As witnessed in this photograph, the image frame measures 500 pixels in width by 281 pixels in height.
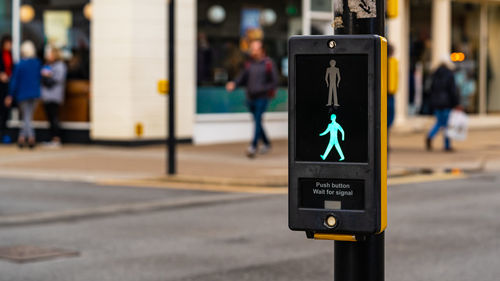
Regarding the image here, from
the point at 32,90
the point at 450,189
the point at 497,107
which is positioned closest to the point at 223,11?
the point at 32,90

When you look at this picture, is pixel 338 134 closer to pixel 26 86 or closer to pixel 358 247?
pixel 358 247

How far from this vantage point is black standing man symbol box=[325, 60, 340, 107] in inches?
142

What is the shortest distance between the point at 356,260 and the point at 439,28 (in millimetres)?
23404

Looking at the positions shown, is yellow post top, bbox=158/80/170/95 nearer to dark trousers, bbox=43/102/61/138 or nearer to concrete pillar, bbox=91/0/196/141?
concrete pillar, bbox=91/0/196/141

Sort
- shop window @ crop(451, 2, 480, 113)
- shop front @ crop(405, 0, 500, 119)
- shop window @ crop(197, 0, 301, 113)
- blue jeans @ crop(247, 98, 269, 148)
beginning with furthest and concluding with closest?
shop window @ crop(451, 2, 480, 113)
shop front @ crop(405, 0, 500, 119)
shop window @ crop(197, 0, 301, 113)
blue jeans @ crop(247, 98, 269, 148)

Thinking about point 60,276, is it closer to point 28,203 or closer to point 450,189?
point 28,203

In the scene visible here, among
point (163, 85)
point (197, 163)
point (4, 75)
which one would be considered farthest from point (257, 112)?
point (4, 75)

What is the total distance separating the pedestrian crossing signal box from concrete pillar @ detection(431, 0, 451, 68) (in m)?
23.4

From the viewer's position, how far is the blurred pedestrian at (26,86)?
61.8 ft

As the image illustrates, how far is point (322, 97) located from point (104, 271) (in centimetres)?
420

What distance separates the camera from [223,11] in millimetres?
21156

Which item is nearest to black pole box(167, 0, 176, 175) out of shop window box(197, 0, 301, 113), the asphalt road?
the asphalt road

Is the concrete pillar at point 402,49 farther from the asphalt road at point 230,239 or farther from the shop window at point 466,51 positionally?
the asphalt road at point 230,239

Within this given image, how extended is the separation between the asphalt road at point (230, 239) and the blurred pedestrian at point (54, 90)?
21.6ft
